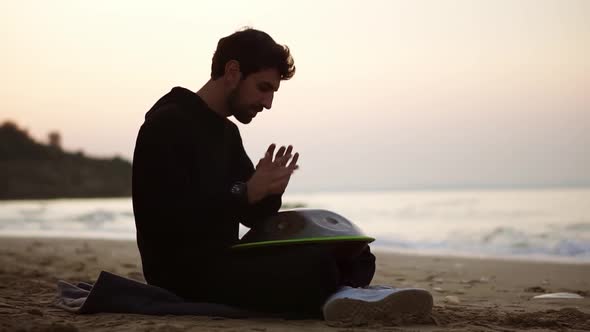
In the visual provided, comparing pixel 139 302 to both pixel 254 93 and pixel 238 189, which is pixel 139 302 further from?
pixel 254 93

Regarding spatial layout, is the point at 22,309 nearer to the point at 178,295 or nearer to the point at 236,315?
the point at 178,295

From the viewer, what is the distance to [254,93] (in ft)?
11.5

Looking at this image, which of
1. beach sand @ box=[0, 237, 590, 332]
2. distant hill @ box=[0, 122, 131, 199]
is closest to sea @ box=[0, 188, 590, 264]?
beach sand @ box=[0, 237, 590, 332]

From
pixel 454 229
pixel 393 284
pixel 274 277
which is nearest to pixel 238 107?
pixel 274 277

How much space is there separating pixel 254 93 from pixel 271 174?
480mm

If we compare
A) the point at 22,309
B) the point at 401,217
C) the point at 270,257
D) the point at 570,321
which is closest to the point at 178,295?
the point at 270,257

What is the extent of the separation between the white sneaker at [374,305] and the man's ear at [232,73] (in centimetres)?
118

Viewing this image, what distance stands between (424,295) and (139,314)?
1441 millimetres

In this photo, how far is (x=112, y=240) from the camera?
11836mm

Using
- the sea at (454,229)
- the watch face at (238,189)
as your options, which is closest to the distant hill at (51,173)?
the sea at (454,229)

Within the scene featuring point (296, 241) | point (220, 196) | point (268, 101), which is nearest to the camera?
point (220, 196)

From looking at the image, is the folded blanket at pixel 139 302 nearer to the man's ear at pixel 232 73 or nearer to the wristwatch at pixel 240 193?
the wristwatch at pixel 240 193

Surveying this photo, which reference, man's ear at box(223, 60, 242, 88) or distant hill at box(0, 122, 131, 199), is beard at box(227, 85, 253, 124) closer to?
man's ear at box(223, 60, 242, 88)

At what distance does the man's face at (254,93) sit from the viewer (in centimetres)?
351
